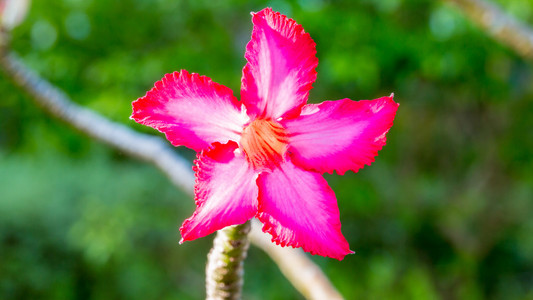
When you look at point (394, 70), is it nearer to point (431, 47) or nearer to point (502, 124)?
point (431, 47)

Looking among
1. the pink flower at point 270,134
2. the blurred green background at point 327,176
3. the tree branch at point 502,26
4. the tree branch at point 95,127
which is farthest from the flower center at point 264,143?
the blurred green background at point 327,176

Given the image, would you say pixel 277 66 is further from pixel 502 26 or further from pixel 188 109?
pixel 502 26

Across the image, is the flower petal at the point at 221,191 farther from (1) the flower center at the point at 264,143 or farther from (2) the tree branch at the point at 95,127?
(2) the tree branch at the point at 95,127

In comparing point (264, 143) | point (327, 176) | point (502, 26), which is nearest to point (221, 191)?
point (264, 143)

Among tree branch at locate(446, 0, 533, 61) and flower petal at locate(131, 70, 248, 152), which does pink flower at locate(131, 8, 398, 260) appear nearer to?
flower petal at locate(131, 70, 248, 152)

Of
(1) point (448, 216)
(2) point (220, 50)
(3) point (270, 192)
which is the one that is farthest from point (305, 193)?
(1) point (448, 216)

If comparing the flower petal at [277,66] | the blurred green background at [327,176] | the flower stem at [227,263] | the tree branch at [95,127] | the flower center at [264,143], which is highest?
the blurred green background at [327,176]

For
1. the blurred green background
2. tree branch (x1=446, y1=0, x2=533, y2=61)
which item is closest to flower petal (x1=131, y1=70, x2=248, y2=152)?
tree branch (x1=446, y1=0, x2=533, y2=61)
